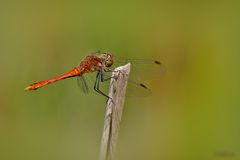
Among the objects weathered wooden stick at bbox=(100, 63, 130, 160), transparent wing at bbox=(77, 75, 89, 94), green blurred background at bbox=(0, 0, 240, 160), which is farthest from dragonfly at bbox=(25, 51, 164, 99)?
weathered wooden stick at bbox=(100, 63, 130, 160)

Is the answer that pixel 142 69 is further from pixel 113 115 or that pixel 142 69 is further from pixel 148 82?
pixel 113 115

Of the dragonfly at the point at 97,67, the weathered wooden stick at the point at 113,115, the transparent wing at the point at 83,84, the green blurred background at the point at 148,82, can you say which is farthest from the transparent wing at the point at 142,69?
the weathered wooden stick at the point at 113,115

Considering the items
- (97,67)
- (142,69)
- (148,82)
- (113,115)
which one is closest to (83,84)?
(97,67)

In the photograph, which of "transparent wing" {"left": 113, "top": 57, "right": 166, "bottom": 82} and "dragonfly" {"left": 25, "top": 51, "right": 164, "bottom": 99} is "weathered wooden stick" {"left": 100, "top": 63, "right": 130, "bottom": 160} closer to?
"dragonfly" {"left": 25, "top": 51, "right": 164, "bottom": 99}

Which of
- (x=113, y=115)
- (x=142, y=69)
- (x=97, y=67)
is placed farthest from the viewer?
(x=142, y=69)

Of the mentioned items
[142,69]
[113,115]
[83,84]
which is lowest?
[113,115]

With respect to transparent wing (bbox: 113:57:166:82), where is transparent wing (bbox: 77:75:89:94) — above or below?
below
